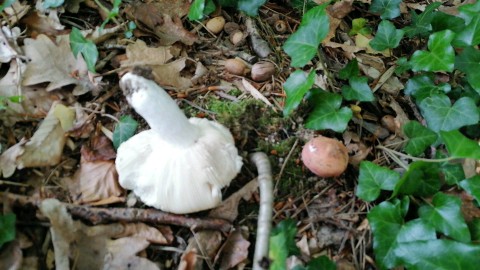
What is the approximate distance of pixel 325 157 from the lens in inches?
75.0

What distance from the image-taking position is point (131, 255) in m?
1.77

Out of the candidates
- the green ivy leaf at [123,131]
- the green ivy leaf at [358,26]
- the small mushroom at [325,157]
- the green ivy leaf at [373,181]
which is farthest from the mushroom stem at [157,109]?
the green ivy leaf at [358,26]

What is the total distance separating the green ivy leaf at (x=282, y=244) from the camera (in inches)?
63.1

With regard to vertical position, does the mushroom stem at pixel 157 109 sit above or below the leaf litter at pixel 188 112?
above

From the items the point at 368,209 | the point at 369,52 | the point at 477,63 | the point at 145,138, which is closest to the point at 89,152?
the point at 145,138

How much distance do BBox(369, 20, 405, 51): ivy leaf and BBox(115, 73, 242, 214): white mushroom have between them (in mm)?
1107

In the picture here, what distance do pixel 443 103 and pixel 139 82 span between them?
1.53 meters

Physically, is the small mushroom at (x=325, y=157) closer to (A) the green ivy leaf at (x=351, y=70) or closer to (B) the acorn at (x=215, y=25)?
(A) the green ivy leaf at (x=351, y=70)

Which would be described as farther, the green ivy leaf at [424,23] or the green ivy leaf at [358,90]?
the green ivy leaf at [424,23]

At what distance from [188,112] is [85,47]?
61cm

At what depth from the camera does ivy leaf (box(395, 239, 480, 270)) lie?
5.27ft

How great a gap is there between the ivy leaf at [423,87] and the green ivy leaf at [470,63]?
4.7 inches

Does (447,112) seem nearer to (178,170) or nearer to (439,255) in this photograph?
(439,255)

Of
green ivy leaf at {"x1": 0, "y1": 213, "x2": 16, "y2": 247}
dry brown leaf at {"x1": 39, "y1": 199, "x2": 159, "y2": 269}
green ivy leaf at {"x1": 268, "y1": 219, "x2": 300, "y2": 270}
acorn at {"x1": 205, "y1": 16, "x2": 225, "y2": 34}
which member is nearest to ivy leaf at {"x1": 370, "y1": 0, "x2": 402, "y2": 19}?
acorn at {"x1": 205, "y1": 16, "x2": 225, "y2": 34}
